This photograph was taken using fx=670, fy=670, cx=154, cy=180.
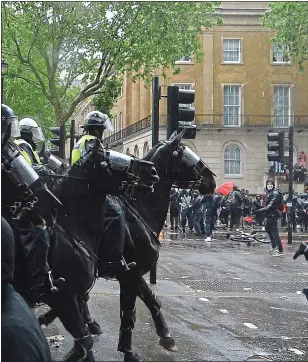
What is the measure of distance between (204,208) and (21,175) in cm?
1667

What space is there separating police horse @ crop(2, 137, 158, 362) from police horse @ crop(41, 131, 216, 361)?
78 centimetres

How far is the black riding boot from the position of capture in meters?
6.12

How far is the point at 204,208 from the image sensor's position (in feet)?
67.8

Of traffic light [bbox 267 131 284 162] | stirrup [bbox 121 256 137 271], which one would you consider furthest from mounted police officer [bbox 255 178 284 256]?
stirrup [bbox 121 256 137 271]

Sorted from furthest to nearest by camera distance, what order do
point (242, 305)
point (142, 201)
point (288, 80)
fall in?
point (288, 80) → point (242, 305) → point (142, 201)

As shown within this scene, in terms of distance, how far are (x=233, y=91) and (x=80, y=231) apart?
835 cm

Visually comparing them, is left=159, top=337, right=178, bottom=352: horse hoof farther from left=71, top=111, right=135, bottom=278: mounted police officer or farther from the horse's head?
the horse's head

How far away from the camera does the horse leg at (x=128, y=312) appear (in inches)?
243

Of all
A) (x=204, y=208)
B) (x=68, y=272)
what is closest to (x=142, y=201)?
(x=68, y=272)

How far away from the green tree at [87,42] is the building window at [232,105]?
1011 mm

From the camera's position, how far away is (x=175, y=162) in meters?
6.92

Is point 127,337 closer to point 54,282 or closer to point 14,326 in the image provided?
point 54,282

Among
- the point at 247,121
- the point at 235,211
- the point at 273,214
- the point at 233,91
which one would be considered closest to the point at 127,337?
the point at 233,91

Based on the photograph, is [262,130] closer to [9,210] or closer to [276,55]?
[276,55]
